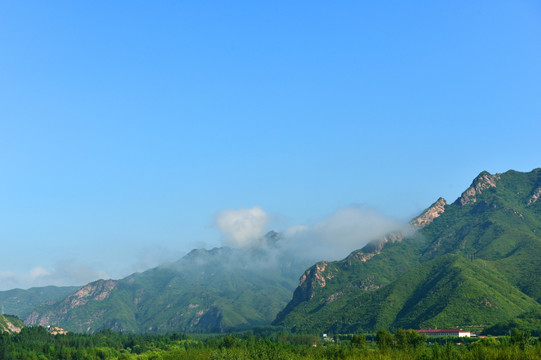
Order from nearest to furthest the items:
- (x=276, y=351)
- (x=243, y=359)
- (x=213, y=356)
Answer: (x=243, y=359) → (x=213, y=356) → (x=276, y=351)

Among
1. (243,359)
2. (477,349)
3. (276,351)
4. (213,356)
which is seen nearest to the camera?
(477,349)

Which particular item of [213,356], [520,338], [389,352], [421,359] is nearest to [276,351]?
[213,356]

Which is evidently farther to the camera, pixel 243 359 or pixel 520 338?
pixel 520 338

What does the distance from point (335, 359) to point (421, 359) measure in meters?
29.2

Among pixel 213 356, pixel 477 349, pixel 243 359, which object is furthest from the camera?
pixel 213 356

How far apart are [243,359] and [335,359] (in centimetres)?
2895

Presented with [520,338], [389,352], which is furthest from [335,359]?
[520,338]

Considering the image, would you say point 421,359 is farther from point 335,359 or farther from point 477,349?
point 335,359

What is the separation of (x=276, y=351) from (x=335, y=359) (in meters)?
24.6

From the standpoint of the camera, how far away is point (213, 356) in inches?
7037

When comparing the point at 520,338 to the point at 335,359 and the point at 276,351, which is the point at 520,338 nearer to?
the point at 335,359

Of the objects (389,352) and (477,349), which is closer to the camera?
(477,349)

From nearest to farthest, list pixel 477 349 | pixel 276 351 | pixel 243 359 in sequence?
pixel 477 349 → pixel 243 359 → pixel 276 351

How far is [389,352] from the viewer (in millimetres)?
171875
